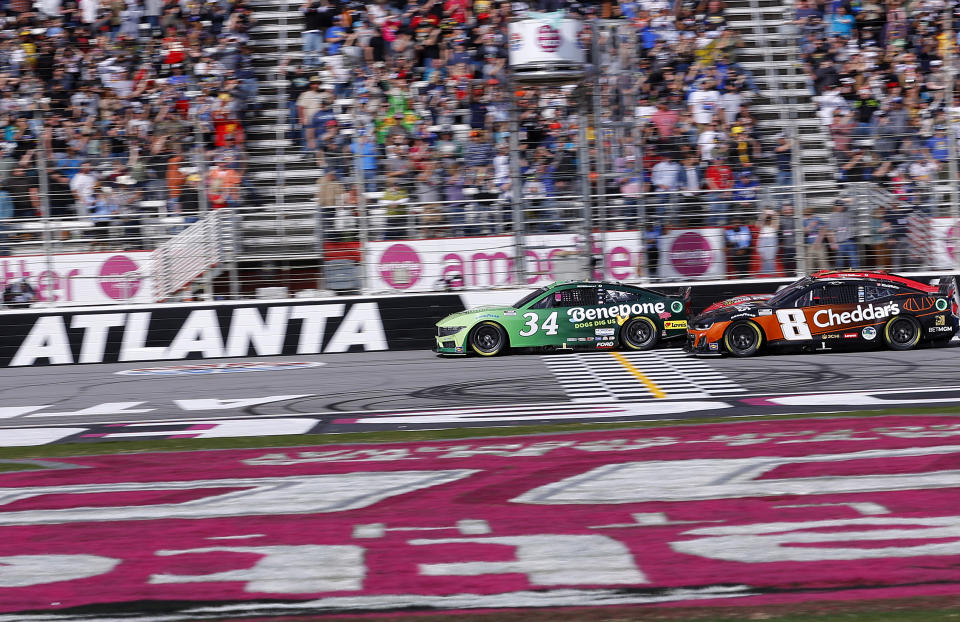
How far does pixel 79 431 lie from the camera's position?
10047mm

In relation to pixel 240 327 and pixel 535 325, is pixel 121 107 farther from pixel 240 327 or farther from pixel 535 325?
pixel 535 325

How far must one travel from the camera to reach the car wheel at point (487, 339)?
16.2m

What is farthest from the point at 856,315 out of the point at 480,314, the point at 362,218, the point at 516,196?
the point at 362,218

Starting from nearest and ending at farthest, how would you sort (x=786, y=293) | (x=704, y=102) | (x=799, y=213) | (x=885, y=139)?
1. (x=786, y=293)
2. (x=799, y=213)
3. (x=885, y=139)
4. (x=704, y=102)

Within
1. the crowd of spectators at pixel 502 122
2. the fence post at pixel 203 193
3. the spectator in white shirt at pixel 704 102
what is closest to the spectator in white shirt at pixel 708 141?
the crowd of spectators at pixel 502 122

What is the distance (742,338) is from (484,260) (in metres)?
4.63

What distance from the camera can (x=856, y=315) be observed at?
48.5 feet

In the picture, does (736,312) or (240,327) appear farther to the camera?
(240,327)

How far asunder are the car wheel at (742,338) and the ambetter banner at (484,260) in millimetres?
3184

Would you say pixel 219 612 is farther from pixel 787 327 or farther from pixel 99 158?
pixel 99 158

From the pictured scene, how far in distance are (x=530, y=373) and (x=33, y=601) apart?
30.9 ft

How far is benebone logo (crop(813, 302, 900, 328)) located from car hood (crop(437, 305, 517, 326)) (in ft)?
14.3

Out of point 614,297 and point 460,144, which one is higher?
point 460,144

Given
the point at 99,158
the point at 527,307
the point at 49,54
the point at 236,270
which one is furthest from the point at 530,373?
the point at 49,54
